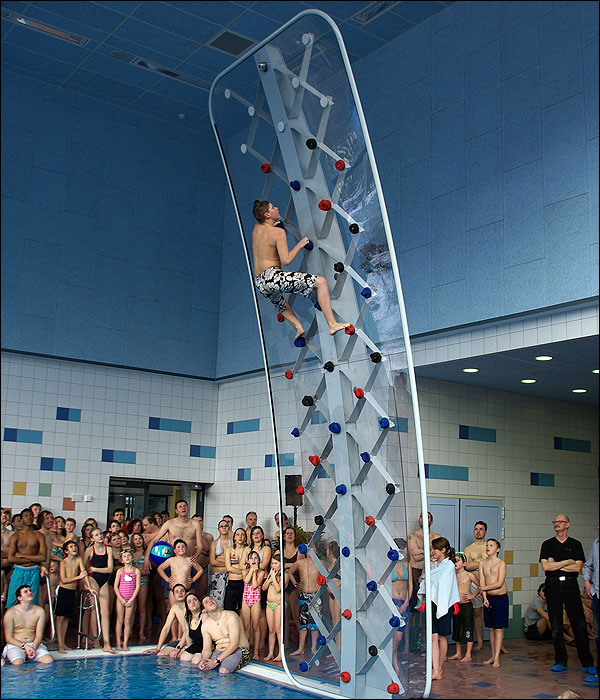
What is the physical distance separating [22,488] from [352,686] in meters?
7.13

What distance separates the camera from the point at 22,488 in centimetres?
1172

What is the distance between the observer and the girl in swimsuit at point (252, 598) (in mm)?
10055

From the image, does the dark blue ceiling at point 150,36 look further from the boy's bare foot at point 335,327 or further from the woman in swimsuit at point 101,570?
the woman in swimsuit at point 101,570

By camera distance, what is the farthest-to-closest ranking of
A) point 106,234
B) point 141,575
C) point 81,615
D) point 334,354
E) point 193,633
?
point 106,234 → point 141,575 → point 81,615 → point 193,633 → point 334,354

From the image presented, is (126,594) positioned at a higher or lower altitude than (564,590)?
lower

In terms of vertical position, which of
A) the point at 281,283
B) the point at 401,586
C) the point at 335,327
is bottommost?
the point at 401,586

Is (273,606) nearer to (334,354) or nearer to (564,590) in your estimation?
(564,590)

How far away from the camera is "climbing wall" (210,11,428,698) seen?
19.7ft

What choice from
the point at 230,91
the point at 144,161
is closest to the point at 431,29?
the point at 230,91

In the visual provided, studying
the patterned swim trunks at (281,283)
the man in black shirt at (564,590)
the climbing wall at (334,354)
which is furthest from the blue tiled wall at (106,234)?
the man in black shirt at (564,590)

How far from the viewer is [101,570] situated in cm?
1017

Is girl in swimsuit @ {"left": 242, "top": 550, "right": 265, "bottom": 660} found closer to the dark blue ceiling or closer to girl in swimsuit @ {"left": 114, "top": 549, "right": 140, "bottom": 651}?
girl in swimsuit @ {"left": 114, "top": 549, "right": 140, "bottom": 651}

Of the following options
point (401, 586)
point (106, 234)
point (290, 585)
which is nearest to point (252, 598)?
point (290, 585)

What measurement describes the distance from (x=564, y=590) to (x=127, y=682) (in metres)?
4.99
